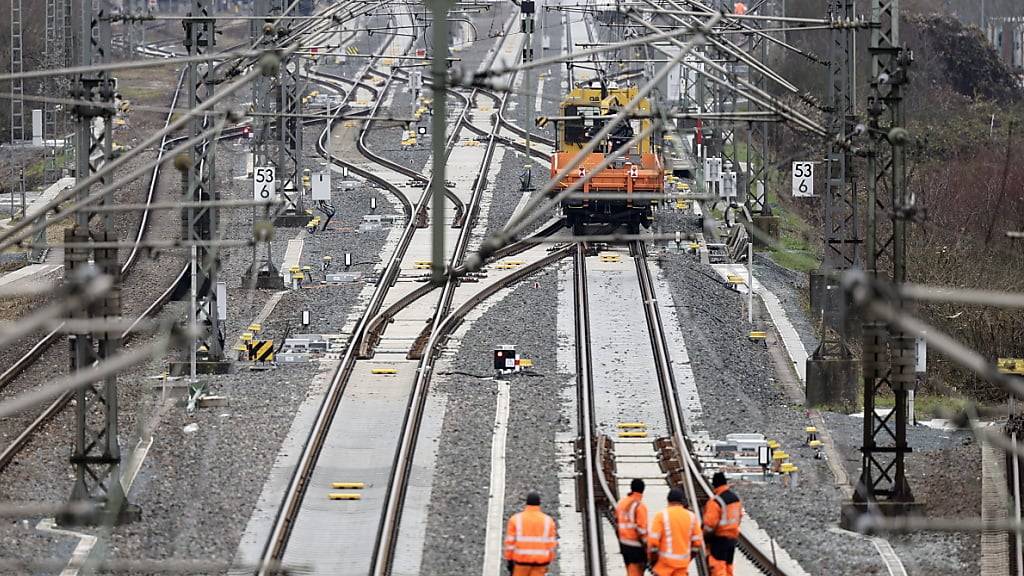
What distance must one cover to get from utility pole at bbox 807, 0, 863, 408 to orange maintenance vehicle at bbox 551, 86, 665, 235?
204 inches

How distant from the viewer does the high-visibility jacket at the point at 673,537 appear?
44.6ft

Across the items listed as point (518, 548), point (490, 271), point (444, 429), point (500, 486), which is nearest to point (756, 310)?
point (490, 271)

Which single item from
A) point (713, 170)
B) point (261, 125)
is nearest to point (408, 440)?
point (261, 125)

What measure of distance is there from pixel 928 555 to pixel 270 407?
8.53 meters

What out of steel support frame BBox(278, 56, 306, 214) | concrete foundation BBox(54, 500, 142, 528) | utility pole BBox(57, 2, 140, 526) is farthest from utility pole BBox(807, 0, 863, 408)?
steel support frame BBox(278, 56, 306, 214)

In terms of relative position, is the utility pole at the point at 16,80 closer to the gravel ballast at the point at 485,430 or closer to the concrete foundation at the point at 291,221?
the concrete foundation at the point at 291,221

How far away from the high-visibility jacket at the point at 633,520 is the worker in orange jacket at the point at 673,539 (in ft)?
0.77

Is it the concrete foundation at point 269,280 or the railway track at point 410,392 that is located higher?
the concrete foundation at point 269,280

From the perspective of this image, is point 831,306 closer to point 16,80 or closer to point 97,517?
point 97,517

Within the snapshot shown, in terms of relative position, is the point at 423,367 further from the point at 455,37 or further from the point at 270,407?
the point at 455,37

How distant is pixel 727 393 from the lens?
2277 centimetres

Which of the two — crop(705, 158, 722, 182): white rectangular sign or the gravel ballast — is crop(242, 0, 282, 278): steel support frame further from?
crop(705, 158, 722, 182): white rectangular sign

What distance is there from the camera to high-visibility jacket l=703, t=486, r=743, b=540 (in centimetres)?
1453

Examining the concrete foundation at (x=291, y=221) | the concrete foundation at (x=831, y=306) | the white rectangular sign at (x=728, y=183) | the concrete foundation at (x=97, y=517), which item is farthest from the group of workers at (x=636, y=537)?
the concrete foundation at (x=291, y=221)
